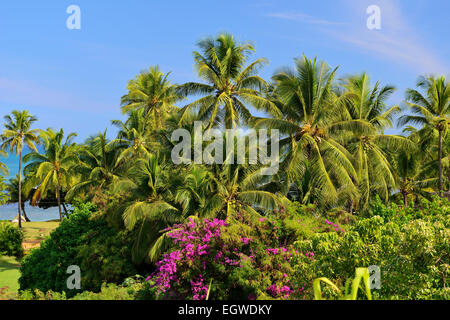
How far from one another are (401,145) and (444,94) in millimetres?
6486

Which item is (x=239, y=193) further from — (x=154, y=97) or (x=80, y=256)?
(x=154, y=97)

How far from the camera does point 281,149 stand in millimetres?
19938

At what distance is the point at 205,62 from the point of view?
22.1 m

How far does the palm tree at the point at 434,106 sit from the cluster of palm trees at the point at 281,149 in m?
0.07

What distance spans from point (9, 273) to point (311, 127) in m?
20.3

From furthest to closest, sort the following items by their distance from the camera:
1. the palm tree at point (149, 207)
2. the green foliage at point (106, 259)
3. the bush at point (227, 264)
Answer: the green foliage at point (106, 259) → the palm tree at point (149, 207) → the bush at point (227, 264)

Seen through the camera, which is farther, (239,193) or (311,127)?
(311,127)

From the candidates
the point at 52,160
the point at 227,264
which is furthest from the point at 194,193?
the point at 52,160

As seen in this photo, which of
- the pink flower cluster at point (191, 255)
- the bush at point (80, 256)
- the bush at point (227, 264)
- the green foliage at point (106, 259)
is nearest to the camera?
the bush at point (227, 264)

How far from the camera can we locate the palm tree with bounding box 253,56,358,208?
18406 millimetres

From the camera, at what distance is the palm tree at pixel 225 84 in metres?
21.5

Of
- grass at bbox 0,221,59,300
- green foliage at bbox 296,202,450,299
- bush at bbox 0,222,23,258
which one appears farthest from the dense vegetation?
bush at bbox 0,222,23,258

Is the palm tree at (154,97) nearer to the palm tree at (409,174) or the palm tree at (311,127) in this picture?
the palm tree at (311,127)

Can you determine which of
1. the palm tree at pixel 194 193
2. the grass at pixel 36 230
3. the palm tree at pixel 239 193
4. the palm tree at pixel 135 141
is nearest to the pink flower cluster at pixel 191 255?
the palm tree at pixel 239 193
